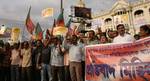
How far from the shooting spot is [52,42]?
11078mm

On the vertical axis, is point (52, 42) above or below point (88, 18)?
below

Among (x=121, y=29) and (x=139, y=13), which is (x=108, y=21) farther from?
(x=121, y=29)

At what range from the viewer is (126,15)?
259 ft

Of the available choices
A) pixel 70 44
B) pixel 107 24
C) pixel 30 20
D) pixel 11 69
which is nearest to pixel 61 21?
pixel 30 20

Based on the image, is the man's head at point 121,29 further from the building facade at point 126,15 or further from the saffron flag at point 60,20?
the building facade at point 126,15

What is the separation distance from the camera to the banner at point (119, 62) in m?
7.73

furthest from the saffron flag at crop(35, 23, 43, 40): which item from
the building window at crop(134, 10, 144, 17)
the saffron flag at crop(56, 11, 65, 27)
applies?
the building window at crop(134, 10, 144, 17)

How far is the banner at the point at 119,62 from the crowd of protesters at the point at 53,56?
10.2 inches

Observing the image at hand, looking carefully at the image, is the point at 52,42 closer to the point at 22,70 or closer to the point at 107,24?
the point at 22,70

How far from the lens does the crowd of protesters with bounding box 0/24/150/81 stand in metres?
9.54

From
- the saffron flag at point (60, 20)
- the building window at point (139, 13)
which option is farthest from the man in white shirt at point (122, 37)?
the building window at point (139, 13)

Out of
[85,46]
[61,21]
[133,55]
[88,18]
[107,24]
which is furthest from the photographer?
[88,18]

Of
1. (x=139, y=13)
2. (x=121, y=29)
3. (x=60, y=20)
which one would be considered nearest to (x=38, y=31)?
(x=60, y=20)

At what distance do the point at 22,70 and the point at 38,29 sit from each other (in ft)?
18.7
